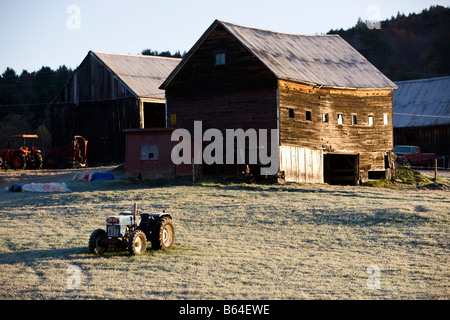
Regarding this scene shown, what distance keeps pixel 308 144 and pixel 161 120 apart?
1721 cm

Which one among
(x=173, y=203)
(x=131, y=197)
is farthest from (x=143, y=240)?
(x=131, y=197)

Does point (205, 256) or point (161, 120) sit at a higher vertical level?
point (161, 120)

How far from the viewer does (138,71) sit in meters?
53.5

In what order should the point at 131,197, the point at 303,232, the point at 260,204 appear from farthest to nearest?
the point at 131,197 < the point at 260,204 < the point at 303,232

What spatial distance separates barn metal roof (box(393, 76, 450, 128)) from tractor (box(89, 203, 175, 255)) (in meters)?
45.7

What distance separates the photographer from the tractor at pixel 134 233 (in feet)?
56.6

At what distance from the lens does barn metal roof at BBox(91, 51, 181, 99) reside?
50844 millimetres

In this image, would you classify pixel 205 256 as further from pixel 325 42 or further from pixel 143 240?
pixel 325 42

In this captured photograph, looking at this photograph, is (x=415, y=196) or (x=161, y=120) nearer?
(x=415, y=196)

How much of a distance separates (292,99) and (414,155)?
820 inches

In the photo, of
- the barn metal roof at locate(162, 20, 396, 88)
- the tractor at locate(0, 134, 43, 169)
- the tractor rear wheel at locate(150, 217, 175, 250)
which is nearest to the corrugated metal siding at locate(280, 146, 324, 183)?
the barn metal roof at locate(162, 20, 396, 88)
